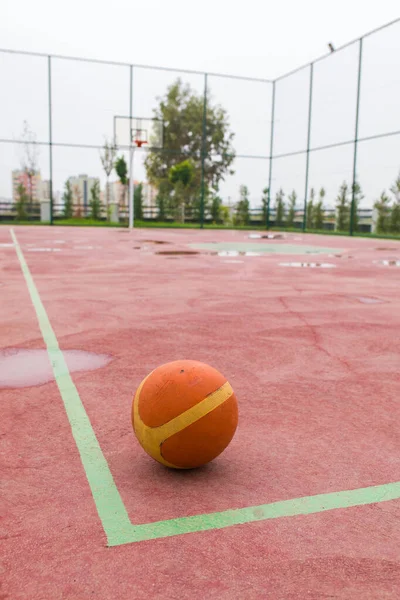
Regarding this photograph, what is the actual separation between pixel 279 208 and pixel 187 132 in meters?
18.5

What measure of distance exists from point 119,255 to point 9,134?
2455cm

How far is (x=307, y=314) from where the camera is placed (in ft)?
18.6

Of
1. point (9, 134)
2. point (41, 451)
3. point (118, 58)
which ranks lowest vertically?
point (41, 451)

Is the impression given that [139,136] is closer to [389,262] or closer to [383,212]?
[383,212]

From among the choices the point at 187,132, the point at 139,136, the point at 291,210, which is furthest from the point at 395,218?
the point at 187,132

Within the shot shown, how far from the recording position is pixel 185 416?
2121mm

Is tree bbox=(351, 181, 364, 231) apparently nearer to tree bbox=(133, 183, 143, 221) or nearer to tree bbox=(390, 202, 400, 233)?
tree bbox=(390, 202, 400, 233)

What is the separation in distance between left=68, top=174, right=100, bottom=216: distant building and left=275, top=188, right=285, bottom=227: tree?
34.8 ft

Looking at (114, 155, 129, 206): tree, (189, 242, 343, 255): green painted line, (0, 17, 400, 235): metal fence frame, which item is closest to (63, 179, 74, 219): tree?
(114, 155, 129, 206): tree

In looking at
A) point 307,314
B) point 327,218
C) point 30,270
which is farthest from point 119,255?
point 327,218

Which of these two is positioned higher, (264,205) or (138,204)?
(264,205)

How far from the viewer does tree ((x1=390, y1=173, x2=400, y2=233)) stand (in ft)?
77.1

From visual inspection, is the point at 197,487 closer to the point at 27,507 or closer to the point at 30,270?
the point at 27,507

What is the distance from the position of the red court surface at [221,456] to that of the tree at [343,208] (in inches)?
823
